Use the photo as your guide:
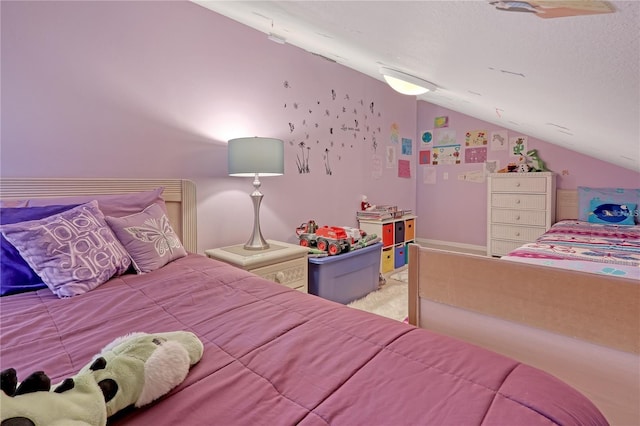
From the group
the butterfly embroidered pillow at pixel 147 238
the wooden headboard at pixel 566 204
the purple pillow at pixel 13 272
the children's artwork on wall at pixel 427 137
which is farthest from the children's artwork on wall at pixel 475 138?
the purple pillow at pixel 13 272

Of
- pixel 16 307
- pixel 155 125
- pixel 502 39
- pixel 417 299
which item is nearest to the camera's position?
pixel 502 39

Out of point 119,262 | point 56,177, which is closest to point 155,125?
point 56,177

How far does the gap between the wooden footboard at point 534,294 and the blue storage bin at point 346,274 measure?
1059 mm

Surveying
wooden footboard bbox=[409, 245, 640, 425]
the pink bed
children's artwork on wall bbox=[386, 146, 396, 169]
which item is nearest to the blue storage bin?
the pink bed

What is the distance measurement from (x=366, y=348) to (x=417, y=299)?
65cm

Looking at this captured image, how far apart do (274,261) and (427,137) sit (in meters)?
3.37

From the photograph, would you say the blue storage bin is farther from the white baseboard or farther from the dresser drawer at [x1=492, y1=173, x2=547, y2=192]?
the white baseboard

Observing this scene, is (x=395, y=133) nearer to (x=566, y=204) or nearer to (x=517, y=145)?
(x=517, y=145)

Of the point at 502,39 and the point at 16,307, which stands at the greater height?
the point at 502,39

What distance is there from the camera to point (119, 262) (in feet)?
4.59

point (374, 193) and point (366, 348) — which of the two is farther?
point (374, 193)

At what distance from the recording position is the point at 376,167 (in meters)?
3.81

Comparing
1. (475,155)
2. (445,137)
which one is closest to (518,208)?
(475,155)

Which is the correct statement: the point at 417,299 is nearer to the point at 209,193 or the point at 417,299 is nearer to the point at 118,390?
the point at 118,390
